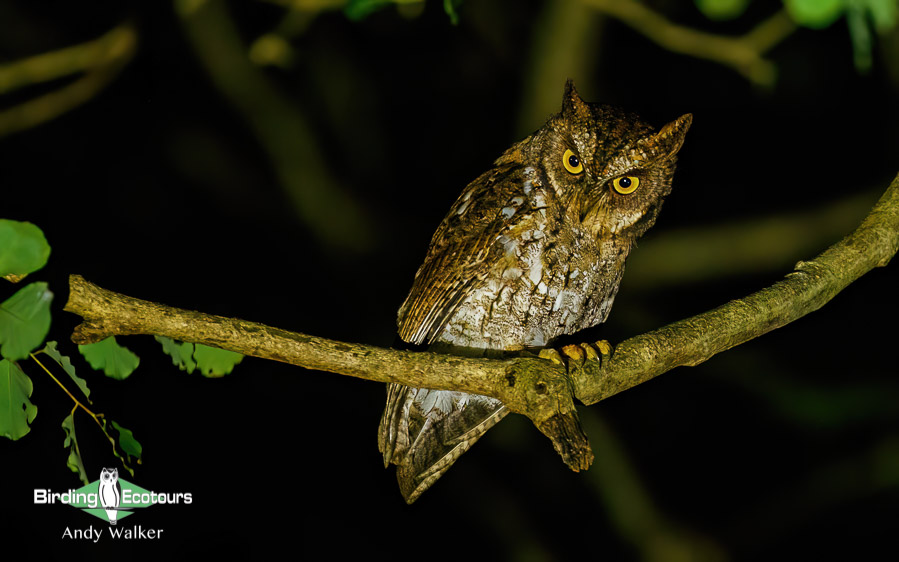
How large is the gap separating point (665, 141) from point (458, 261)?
0.66m

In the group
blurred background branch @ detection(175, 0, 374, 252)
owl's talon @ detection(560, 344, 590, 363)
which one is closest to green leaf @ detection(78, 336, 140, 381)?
owl's talon @ detection(560, 344, 590, 363)

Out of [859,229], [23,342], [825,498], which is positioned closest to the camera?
[23,342]

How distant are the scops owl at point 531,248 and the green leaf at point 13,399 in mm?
1079

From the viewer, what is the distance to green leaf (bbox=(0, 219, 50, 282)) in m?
0.96

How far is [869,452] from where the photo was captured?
3.94 metres

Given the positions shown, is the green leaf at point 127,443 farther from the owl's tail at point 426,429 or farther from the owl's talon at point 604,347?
the owl's talon at point 604,347

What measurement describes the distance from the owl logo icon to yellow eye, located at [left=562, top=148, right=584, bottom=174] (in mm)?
1566

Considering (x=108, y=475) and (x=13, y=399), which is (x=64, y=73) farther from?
(x=13, y=399)

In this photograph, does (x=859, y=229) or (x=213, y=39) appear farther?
(x=213, y=39)

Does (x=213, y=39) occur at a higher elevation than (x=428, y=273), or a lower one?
higher

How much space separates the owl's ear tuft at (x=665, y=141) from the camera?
196 cm

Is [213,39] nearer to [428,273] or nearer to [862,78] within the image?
[428,273]

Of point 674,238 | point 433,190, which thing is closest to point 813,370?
point 674,238

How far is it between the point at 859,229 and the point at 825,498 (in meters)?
2.65
